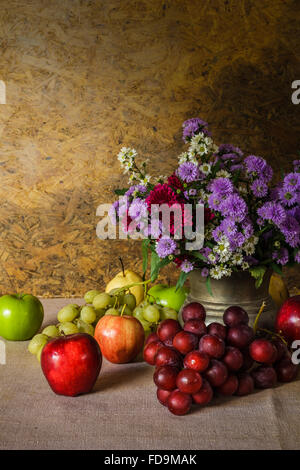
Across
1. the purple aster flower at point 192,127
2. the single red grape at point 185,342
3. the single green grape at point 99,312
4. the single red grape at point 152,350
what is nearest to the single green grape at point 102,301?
the single green grape at point 99,312

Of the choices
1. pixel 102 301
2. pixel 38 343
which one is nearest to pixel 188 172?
pixel 102 301

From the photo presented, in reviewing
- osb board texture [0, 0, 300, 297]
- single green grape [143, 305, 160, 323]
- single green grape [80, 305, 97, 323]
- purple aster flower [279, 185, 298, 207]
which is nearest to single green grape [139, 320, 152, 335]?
single green grape [143, 305, 160, 323]

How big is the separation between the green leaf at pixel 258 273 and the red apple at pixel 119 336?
0.27 metres

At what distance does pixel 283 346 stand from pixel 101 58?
3.74 feet

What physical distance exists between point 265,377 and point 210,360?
132mm

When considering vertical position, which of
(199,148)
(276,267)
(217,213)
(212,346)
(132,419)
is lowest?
(132,419)

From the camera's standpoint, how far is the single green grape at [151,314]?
1184 mm

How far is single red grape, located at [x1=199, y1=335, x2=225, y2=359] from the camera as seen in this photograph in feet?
2.94

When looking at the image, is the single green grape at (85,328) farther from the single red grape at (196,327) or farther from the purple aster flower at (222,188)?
the purple aster flower at (222,188)

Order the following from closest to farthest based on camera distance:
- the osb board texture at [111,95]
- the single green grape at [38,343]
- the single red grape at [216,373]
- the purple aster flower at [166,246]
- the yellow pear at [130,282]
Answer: the single red grape at [216,373]
the purple aster flower at [166,246]
the single green grape at [38,343]
the yellow pear at [130,282]
the osb board texture at [111,95]

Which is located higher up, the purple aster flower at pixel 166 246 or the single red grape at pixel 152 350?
the purple aster flower at pixel 166 246

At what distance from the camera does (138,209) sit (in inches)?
40.3

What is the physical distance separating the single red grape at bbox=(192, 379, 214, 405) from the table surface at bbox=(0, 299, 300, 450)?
0.07 feet

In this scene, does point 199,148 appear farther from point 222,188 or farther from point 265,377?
point 265,377
